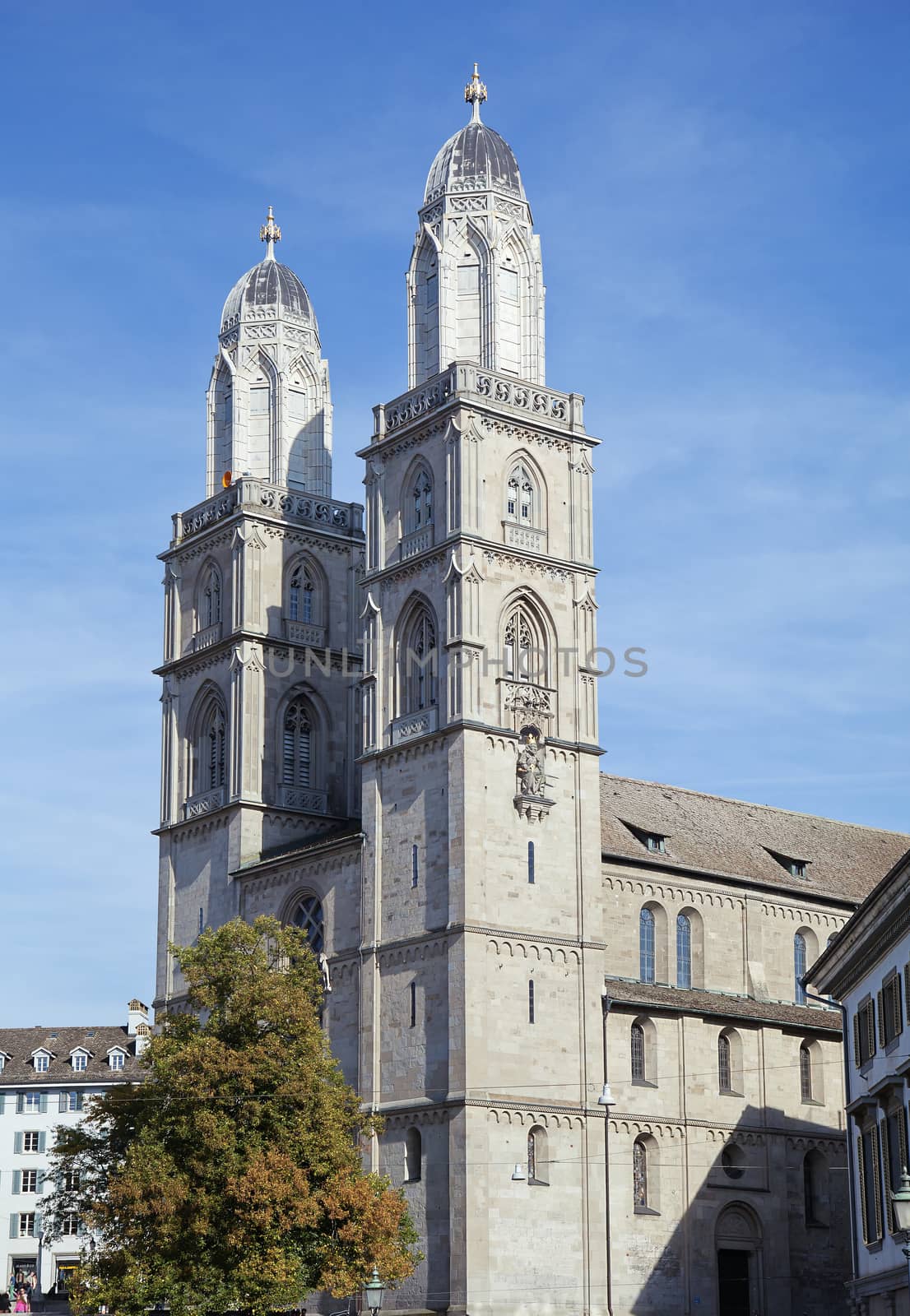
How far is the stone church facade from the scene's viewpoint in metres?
64.4

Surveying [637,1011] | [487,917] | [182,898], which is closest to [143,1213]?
[487,917]

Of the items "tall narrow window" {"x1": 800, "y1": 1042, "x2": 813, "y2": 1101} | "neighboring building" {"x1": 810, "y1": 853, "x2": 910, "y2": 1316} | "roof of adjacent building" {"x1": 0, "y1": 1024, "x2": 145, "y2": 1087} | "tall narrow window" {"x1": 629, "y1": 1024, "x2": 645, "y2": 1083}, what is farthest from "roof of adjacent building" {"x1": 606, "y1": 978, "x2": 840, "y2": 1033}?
"roof of adjacent building" {"x1": 0, "y1": 1024, "x2": 145, "y2": 1087}

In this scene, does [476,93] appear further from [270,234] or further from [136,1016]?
[136,1016]

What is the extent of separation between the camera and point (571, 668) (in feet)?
230

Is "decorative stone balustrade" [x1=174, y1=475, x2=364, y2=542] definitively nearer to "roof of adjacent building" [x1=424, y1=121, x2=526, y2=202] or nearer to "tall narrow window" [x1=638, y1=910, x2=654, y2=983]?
"roof of adjacent building" [x1=424, y1=121, x2=526, y2=202]

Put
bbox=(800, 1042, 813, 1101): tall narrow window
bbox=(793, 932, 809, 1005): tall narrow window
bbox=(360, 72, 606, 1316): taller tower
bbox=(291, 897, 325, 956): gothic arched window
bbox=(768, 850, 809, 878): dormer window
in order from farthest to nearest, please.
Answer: bbox=(768, 850, 809, 878): dormer window → bbox=(793, 932, 809, 1005): tall narrow window → bbox=(800, 1042, 813, 1101): tall narrow window → bbox=(291, 897, 325, 956): gothic arched window → bbox=(360, 72, 606, 1316): taller tower

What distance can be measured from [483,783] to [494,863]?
8.57 feet

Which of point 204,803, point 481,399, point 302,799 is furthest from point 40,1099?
point 481,399

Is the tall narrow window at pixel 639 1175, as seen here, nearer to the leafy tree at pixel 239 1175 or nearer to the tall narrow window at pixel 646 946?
the tall narrow window at pixel 646 946

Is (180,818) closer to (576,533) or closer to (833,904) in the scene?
(576,533)

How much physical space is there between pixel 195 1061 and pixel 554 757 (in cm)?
1845

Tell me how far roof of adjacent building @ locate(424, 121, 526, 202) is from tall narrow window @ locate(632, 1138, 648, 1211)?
34.2 m

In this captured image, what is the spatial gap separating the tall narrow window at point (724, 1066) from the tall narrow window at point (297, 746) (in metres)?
19.2

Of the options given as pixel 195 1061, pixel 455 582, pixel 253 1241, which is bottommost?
pixel 253 1241
